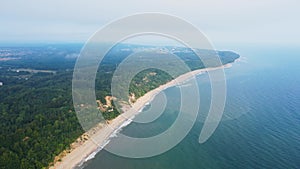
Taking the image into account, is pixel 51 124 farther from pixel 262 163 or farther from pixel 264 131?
pixel 264 131

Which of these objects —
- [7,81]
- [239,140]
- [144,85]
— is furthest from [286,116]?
[7,81]

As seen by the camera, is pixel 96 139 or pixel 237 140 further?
pixel 96 139

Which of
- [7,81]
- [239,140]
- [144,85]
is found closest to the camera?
[239,140]

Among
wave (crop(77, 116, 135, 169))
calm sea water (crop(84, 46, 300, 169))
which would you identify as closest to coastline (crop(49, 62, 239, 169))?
wave (crop(77, 116, 135, 169))

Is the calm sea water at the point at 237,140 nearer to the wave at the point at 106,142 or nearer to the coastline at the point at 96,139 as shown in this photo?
the wave at the point at 106,142

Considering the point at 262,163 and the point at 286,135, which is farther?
the point at 286,135

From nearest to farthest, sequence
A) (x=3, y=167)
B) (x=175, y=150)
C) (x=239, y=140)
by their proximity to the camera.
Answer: (x=3, y=167) < (x=175, y=150) < (x=239, y=140)

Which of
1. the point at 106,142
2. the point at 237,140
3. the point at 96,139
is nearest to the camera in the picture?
the point at 237,140

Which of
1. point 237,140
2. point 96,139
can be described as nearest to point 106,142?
point 96,139

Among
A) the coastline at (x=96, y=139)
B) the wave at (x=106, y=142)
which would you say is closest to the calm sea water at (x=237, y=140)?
the wave at (x=106, y=142)

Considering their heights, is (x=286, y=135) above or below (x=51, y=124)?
below

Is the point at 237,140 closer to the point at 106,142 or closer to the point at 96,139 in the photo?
the point at 106,142
